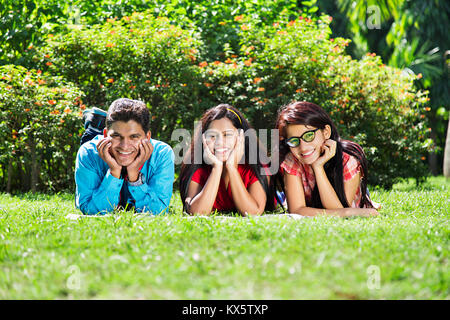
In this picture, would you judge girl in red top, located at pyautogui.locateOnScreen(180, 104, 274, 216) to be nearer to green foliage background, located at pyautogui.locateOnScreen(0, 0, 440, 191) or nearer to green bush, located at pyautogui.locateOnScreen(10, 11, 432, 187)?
green foliage background, located at pyautogui.locateOnScreen(0, 0, 440, 191)

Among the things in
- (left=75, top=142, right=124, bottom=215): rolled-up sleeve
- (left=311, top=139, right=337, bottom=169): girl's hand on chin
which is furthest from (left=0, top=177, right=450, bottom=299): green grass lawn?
(left=311, top=139, right=337, bottom=169): girl's hand on chin

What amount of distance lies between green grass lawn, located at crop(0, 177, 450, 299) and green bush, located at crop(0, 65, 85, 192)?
14.0ft

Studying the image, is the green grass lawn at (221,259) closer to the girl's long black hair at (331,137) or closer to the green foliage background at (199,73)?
the girl's long black hair at (331,137)

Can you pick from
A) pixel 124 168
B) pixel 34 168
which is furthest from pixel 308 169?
pixel 34 168

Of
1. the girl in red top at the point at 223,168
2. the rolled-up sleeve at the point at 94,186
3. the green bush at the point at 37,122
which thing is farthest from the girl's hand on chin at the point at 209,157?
the green bush at the point at 37,122

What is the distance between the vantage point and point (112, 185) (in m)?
4.80

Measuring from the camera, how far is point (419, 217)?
513 centimetres

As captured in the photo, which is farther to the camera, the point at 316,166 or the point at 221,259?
the point at 316,166

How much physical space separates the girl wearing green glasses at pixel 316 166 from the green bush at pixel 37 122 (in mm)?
4719

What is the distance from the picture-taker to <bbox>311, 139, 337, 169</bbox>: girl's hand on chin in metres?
4.95

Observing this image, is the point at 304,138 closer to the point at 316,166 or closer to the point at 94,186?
the point at 316,166

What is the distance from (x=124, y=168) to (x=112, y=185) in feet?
0.83
